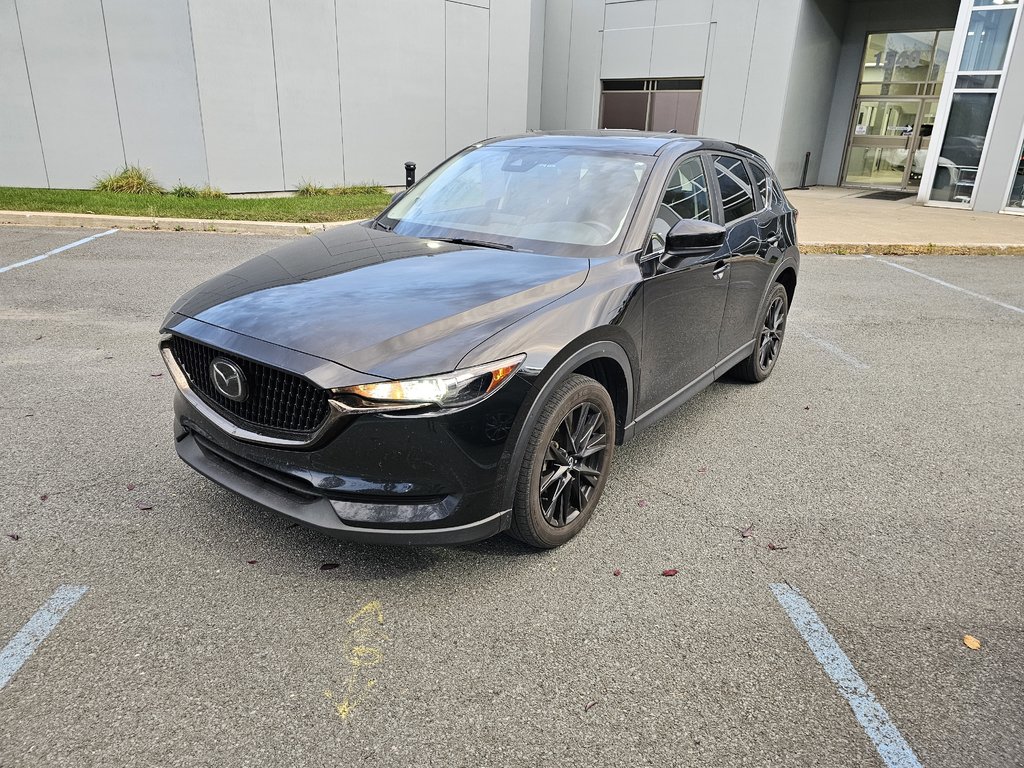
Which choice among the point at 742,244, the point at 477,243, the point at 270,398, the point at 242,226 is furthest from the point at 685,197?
the point at 242,226

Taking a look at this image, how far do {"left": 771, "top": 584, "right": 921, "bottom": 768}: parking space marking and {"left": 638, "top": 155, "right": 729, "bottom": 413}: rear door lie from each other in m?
1.23

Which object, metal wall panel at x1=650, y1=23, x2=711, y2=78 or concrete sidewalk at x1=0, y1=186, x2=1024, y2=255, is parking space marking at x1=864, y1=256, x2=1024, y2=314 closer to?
concrete sidewalk at x1=0, y1=186, x2=1024, y2=255

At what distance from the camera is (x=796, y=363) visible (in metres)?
6.24

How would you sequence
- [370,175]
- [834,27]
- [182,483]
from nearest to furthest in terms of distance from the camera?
[182,483] < [370,175] < [834,27]

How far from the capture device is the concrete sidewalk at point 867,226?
35.6 feet

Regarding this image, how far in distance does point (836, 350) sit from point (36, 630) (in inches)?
248

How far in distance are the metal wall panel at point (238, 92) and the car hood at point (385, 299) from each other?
11.4 meters

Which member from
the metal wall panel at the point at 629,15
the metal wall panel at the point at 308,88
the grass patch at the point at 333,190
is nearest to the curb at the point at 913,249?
the grass patch at the point at 333,190

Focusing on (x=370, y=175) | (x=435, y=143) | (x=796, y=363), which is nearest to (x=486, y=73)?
(x=435, y=143)

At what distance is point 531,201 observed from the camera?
3975mm

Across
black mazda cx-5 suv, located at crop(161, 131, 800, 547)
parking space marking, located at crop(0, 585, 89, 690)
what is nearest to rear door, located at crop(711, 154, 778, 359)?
black mazda cx-5 suv, located at crop(161, 131, 800, 547)

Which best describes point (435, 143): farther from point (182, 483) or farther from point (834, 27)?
point (182, 483)

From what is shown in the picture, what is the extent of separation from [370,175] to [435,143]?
83.6 inches

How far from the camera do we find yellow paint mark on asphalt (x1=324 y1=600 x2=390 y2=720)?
7.98 ft
